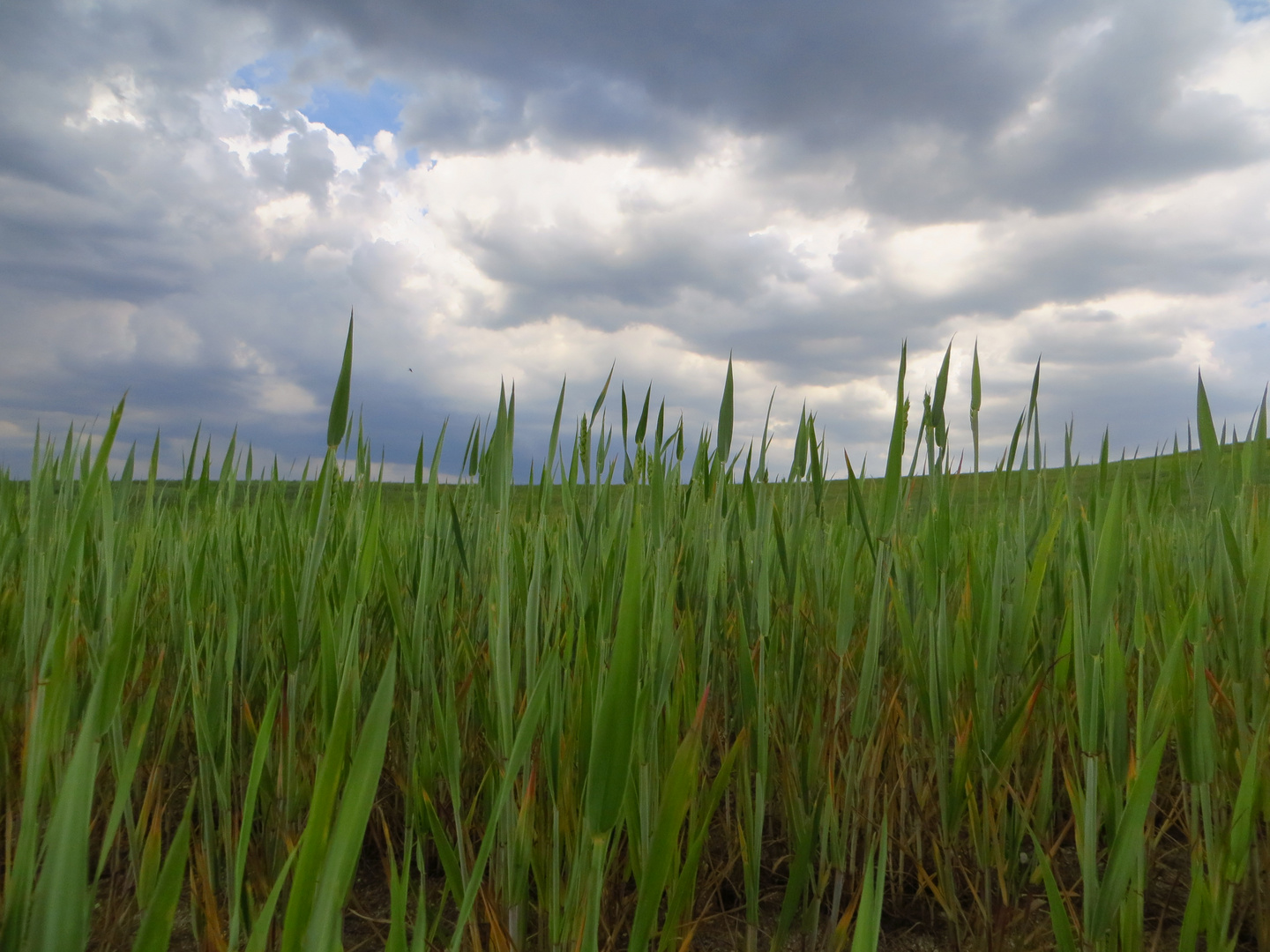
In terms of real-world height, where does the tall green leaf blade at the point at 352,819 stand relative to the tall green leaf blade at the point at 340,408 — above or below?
below

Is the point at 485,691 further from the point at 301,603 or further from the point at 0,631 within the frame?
the point at 0,631

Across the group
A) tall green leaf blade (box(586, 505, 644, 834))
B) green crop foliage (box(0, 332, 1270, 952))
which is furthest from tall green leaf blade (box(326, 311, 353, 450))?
tall green leaf blade (box(586, 505, 644, 834))

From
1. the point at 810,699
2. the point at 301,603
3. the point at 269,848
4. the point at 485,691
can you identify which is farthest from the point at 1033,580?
the point at 269,848

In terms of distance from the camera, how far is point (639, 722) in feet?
2.19

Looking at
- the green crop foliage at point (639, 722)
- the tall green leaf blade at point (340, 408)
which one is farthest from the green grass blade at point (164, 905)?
the tall green leaf blade at point (340, 408)

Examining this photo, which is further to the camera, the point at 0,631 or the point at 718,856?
the point at 0,631

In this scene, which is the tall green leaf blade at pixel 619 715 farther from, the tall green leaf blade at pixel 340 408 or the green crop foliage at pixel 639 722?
the tall green leaf blade at pixel 340 408

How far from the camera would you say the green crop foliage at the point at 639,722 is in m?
0.49

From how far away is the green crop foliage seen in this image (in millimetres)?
493

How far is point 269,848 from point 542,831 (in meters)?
0.40

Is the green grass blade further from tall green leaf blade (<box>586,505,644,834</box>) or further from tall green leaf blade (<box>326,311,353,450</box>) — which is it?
tall green leaf blade (<box>326,311,353,450</box>)

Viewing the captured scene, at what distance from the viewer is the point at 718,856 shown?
42.4 inches

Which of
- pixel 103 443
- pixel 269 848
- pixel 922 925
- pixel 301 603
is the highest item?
pixel 103 443

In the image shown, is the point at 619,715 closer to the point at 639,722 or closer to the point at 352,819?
the point at 352,819
